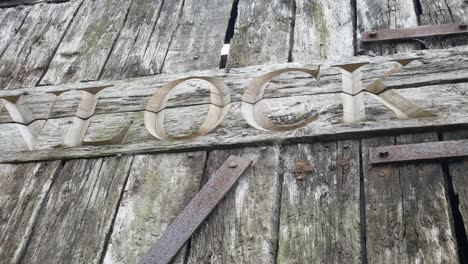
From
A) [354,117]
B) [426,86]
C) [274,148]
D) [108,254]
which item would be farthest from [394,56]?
[108,254]

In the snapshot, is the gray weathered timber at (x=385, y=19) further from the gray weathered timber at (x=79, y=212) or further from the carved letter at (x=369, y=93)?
the gray weathered timber at (x=79, y=212)

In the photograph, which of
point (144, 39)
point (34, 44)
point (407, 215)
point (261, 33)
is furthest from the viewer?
point (34, 44)

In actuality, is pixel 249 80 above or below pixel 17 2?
below

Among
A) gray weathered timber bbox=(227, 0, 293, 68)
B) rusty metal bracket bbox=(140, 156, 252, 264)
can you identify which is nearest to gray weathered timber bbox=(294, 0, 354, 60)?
gray weathered timber bbox=(227, 0, 293, 68)

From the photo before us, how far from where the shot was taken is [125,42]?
364cm

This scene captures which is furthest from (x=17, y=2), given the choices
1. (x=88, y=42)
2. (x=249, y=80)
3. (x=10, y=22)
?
(x=249, y=80)

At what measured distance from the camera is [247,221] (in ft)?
7.93

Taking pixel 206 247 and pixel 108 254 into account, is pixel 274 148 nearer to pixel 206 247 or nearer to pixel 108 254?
pixel 206 247

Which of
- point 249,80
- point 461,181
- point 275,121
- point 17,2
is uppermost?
point 17,2

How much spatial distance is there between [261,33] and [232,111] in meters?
0.68

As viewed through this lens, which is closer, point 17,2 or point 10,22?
point 10,22

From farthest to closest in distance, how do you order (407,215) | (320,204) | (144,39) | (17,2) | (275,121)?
(17,2) < (144,39) < (275,121) < (320,204) < (407,215)

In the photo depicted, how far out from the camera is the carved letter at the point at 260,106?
279cm

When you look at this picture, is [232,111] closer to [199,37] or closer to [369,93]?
[369,93]
